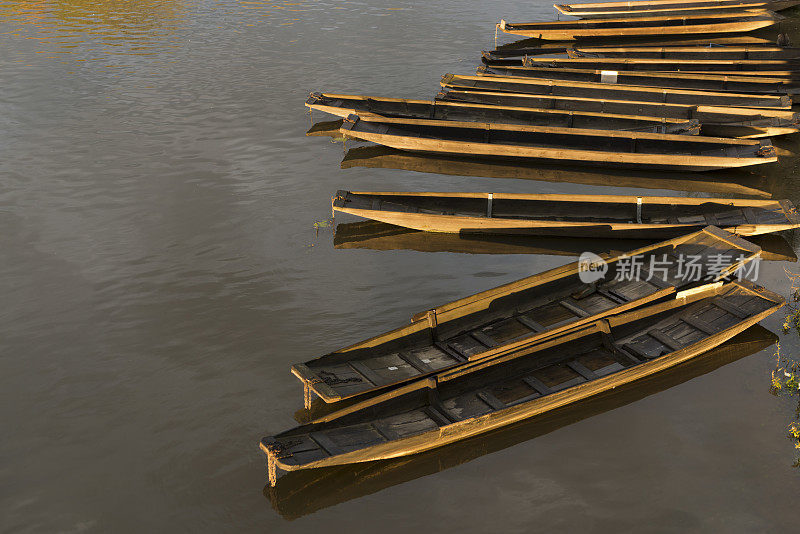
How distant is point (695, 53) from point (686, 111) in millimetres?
6663

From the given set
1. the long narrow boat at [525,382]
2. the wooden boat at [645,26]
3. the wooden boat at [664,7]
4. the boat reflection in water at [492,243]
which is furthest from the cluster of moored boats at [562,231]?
the wooden boat at [664,7]

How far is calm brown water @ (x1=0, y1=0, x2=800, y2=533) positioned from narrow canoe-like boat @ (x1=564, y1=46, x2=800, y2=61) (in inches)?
253

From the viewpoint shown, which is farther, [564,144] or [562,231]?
[564,144]

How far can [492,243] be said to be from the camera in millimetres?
16344

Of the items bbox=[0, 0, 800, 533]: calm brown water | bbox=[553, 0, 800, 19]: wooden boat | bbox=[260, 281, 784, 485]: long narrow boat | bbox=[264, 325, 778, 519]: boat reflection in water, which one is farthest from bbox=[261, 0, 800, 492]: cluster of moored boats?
bbox=[553, 0, 800, 19]: wooden boat

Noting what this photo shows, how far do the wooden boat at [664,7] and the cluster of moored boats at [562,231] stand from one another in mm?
4489

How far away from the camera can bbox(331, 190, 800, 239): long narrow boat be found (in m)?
15.8

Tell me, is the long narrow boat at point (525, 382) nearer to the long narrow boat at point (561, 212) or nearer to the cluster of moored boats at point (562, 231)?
the cluster of moored boats at point (562, 231)

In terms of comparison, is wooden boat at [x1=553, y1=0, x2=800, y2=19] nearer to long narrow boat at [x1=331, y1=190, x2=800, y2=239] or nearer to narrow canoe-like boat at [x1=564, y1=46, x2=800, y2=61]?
narrow canoe-like boat at [x1=564, y1=46, x2=800, y2=61]

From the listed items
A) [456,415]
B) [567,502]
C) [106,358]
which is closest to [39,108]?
[106,358]

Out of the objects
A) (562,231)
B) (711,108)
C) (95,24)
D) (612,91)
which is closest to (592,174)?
(562,231)

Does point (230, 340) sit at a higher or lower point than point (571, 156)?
lower

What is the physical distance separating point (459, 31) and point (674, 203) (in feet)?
62.8

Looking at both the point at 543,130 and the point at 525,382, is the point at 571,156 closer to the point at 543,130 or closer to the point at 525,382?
the point at 543,130
